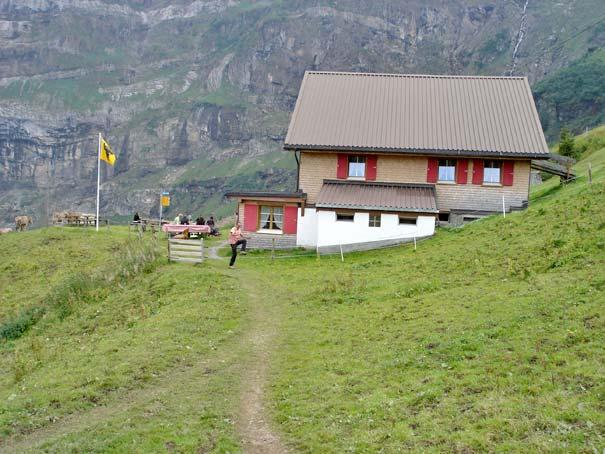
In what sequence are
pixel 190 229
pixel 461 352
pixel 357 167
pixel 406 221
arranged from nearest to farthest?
pixel 461 352 < pixel 406 221 < pixel 357 167 < pixel 190 229

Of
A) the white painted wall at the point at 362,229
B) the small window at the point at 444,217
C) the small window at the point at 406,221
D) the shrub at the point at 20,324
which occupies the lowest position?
the shrub at the point at 20,324

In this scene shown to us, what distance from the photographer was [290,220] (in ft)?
119

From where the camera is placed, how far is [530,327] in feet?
42.1

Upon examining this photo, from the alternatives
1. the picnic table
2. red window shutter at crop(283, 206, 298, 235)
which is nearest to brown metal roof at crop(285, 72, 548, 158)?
red window shutter at crop(283, 206, 298, 235)

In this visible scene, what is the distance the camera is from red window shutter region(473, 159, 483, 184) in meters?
36.0

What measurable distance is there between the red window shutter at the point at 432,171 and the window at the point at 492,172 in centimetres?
278

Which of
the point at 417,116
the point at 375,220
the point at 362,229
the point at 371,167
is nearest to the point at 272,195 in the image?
the point at 362,229

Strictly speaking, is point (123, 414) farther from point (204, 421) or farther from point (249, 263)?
point (249, 263)

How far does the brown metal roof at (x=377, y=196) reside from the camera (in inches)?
1303

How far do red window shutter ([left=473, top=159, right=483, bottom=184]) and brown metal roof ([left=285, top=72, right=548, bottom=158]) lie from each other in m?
0.88

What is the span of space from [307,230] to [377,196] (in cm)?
460

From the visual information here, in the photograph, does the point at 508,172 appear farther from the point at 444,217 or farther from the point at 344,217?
the point at 344,217

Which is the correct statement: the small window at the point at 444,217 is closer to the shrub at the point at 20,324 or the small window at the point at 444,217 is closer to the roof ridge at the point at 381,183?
the roof ridge at the point at 381,183

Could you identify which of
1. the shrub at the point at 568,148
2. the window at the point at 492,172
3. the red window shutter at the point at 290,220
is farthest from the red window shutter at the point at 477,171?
the shrub at the point at 568,148
